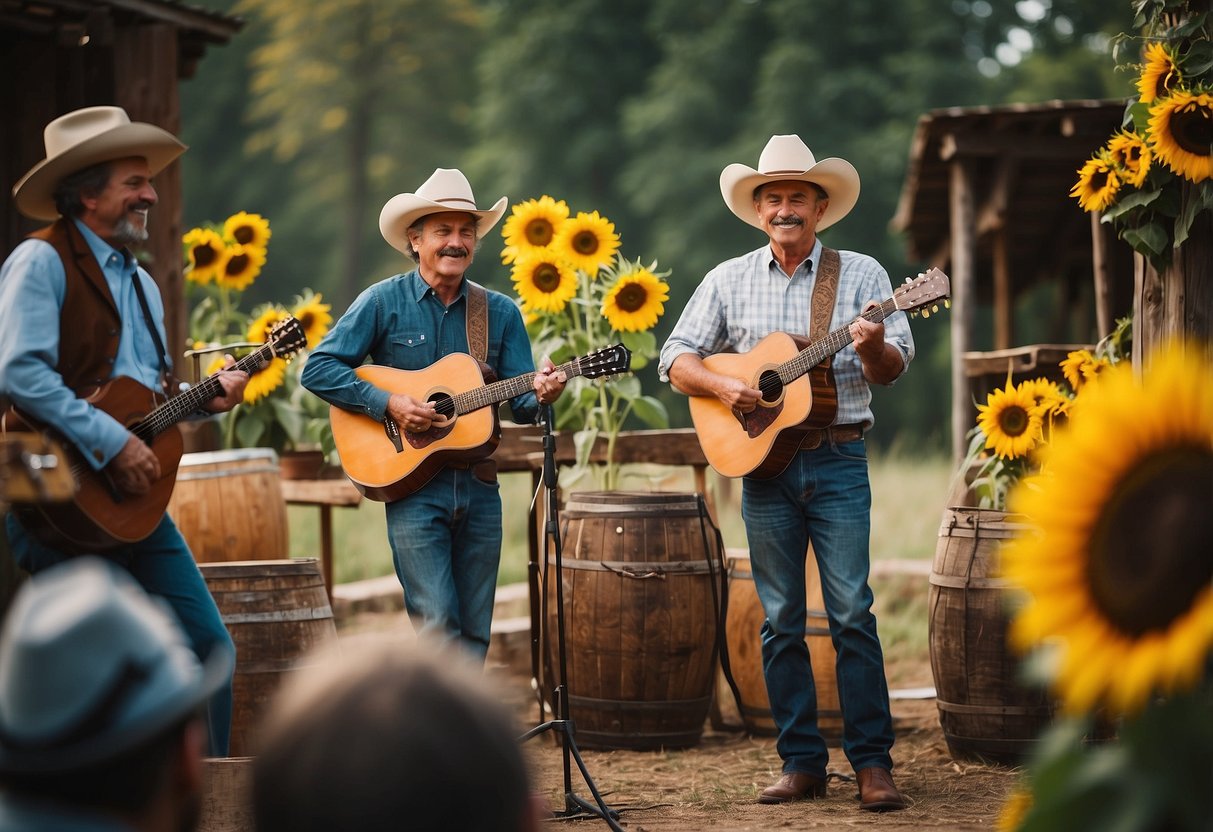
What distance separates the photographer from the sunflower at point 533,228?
248 inches

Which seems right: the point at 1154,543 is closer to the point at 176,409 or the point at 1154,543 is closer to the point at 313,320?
the point at 176,409

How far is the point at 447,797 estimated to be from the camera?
1283 mm

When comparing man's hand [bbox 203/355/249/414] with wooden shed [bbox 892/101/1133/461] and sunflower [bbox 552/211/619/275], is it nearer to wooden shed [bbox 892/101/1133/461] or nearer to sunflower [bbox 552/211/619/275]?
sunflower [bbox 552/211/619/275]

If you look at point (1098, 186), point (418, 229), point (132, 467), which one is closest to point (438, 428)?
point (418, 229)

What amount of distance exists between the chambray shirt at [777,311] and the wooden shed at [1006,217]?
2554 millimetres

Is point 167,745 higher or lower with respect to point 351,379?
lower

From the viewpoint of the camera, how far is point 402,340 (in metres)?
5.23

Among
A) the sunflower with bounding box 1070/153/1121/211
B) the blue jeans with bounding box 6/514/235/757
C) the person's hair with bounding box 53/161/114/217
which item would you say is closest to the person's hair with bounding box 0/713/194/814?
the blue jeans with bounding box 6/514/235/757

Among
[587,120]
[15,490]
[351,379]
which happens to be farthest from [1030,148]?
[587,120]

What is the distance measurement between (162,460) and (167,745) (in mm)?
2968

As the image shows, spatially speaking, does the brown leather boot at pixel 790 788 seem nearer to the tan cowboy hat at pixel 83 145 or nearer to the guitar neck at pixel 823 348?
the guitar neck at pixel 823 348

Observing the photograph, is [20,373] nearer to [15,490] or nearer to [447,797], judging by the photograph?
[15,490]

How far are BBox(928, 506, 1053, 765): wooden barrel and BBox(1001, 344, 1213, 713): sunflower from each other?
4116mm

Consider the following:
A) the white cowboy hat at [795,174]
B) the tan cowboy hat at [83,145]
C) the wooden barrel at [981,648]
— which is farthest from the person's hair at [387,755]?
the wooden barrel at [981,648]
